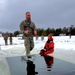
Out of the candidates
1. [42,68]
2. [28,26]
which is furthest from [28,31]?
[42,68]

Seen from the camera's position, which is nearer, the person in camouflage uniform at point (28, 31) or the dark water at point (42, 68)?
the dark water at point (42, 68)

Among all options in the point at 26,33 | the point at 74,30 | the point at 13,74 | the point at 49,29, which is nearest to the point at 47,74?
the point at 13,74

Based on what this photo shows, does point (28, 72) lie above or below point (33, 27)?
below

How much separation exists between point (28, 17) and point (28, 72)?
4.68 metres

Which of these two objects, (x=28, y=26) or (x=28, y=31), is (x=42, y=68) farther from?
(x=28, y=26)

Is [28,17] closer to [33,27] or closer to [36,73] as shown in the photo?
[33,27]

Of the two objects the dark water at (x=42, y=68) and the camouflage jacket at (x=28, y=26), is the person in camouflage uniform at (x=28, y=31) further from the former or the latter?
the dark water at (x=42, y=68)

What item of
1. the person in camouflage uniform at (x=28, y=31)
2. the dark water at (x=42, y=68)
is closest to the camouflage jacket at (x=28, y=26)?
the person in camouflage uniform at (x=28, y=31)

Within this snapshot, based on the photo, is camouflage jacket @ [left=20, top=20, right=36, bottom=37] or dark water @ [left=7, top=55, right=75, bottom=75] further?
camouflage jacket @ [left=20, top=20, right=36, bottom=37]

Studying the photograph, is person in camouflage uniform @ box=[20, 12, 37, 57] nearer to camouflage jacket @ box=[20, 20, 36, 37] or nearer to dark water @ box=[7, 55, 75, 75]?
camouflage jacket @ box=[20, 20, 36, 37]

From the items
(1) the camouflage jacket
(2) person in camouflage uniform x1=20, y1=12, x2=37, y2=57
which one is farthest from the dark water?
(1) the camouflage jacket

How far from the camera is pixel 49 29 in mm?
134375

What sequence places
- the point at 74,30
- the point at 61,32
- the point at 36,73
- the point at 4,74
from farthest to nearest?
the point at 61,32, the point at 74,30, the point at 36,73, the point at 4,74

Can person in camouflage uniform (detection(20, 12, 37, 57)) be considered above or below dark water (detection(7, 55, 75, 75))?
above
